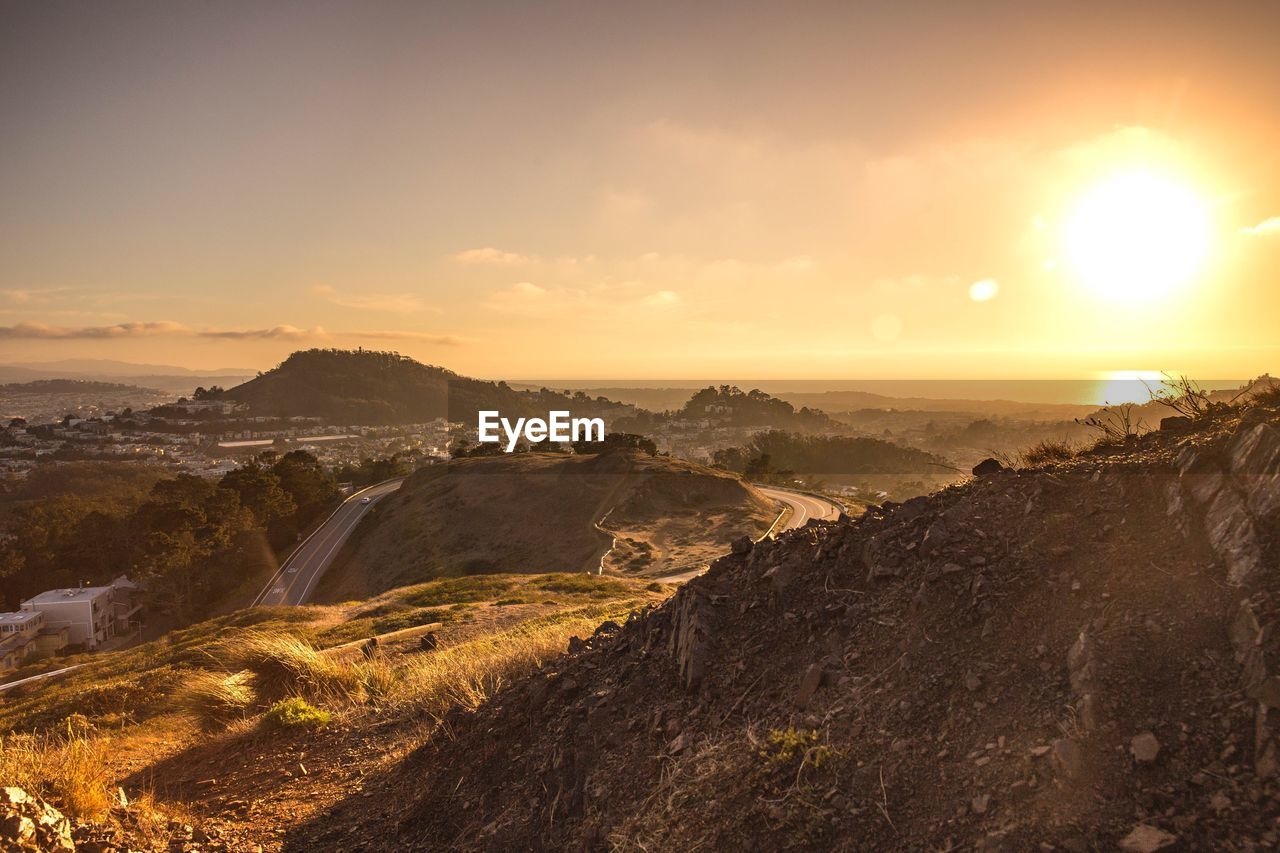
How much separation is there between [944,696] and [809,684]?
2.66ft

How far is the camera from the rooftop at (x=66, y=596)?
38594 millimetres

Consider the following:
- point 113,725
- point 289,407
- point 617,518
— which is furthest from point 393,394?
point 113,725

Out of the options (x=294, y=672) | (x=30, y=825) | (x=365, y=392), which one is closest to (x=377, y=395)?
(x=365, y=392)

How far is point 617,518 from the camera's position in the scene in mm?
46906

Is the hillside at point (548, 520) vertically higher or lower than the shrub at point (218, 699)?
lower

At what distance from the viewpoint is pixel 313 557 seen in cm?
4725

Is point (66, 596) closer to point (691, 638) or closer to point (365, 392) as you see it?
point (691, 638)

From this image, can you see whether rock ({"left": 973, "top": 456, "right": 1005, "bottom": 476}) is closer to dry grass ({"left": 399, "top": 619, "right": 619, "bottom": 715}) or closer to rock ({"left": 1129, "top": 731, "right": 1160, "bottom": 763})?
rock ({"left": 1129, "top": 731, "right": 1160, "bottom": 763})

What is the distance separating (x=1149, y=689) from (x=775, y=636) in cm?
219

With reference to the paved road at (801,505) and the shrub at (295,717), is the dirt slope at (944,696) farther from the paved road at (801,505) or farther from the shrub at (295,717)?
the paved road at (801,505)

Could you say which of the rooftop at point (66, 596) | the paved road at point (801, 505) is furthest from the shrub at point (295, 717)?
the rooftop at point (66, 596)

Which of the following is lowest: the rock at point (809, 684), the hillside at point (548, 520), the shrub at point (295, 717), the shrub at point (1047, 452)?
the hillside at point (548, 520)

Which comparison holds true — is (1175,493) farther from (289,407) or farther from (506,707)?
(289,407)

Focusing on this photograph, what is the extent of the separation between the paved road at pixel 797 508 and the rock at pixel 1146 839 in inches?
1136
